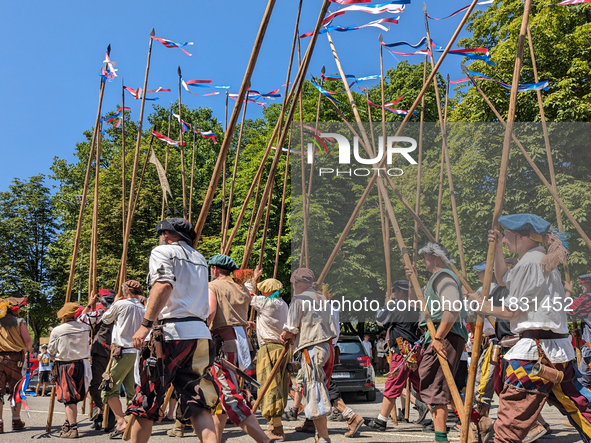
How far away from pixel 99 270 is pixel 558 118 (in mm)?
18940

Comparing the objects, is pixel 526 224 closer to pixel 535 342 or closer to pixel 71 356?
pixel 535 342

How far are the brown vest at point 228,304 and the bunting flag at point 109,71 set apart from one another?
4965mm

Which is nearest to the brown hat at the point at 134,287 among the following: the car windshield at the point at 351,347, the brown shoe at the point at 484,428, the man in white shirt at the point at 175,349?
the man in white shirt at the point at 175,349

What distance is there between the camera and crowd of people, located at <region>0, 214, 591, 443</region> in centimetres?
424

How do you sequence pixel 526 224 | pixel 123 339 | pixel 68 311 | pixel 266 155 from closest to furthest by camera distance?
pixel 526 224
pixel 123 339
pixel 266 155
pixel 68 311

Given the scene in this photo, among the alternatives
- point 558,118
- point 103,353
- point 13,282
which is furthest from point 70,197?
point 103,353

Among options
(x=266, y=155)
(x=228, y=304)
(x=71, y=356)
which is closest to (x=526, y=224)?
(x=228, y=304)

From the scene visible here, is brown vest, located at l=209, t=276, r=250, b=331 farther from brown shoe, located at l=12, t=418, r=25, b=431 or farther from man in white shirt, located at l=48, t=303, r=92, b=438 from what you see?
brown shoe, located at l=12, t=418, r=25, b=431

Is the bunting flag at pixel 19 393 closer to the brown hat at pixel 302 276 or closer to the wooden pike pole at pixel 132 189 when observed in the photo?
the wooden pike pole at pixel 132 189

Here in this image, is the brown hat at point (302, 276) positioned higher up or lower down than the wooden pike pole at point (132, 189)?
lower down

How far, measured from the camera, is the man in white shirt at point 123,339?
7160 mm

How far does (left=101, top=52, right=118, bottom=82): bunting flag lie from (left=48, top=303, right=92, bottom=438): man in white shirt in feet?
12.1

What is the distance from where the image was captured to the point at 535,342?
4.23 meters

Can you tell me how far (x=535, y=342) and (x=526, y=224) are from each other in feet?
2.66
